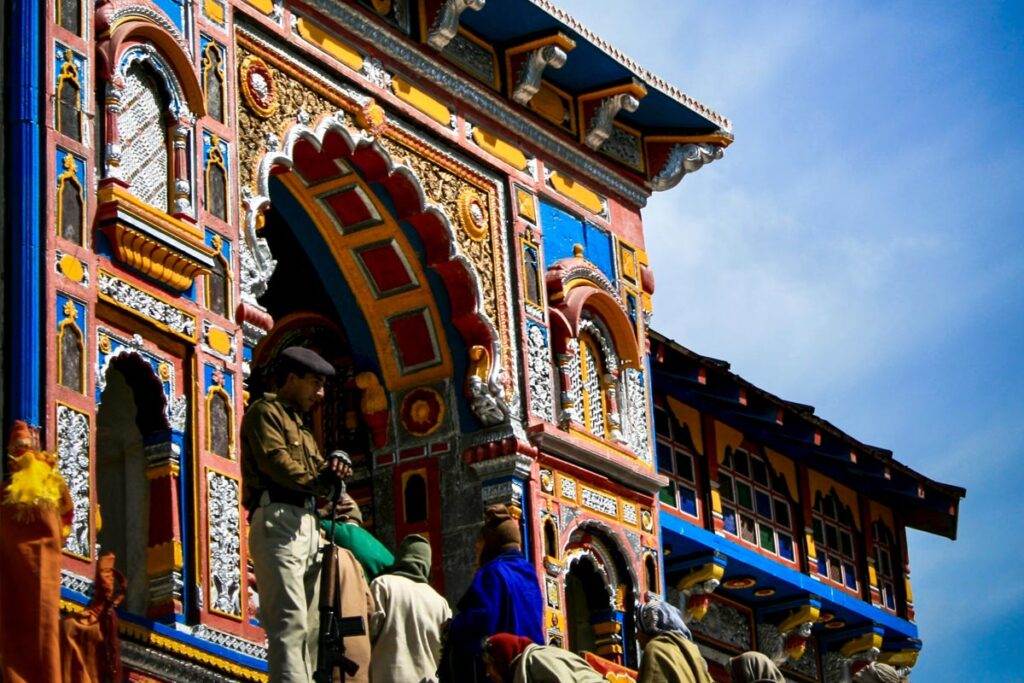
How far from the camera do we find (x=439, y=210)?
18.7 m

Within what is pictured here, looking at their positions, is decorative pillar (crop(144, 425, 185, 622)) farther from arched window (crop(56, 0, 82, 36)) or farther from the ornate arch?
the ornate arch

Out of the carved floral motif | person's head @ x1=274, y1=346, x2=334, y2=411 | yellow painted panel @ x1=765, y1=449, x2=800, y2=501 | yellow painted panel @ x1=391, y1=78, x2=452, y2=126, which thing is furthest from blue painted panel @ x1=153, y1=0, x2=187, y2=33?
yellow painted panel @ x1=765, y1=449, x2=800, y2=501

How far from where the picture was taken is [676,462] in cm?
2323

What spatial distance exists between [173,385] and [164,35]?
235 cm

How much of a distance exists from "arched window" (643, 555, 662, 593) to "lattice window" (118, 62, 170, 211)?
236 inches

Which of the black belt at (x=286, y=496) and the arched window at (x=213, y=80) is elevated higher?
the arched window at (x=213, y=80)

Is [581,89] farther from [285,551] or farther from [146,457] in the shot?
[285,551]

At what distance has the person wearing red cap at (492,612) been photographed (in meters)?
11.8

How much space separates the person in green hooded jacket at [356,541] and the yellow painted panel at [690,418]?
37.0 feet

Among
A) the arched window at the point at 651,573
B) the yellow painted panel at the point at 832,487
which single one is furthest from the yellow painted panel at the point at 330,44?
the yellow painted panel at the point at 832,487

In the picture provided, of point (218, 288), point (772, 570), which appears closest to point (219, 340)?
point (218, 288)

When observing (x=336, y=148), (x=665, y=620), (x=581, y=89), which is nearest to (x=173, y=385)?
(x=336, y=148)

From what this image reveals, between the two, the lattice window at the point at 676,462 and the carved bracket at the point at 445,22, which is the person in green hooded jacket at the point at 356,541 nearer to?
the carved bracket at the point at 445,22

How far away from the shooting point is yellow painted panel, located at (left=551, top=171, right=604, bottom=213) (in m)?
20.3
